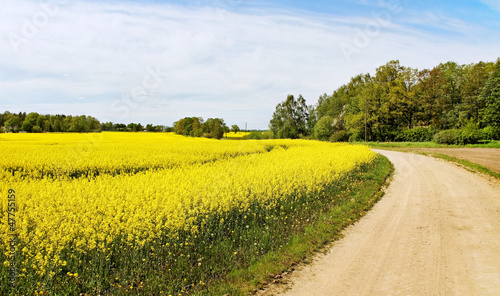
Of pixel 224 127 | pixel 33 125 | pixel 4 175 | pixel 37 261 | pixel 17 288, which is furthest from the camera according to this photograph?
pixel 224 127

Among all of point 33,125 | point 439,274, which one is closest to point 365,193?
point 439,274

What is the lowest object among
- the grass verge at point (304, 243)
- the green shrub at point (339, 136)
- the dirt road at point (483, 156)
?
the grass verge at point (304, 243)

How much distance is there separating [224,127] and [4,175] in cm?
5557

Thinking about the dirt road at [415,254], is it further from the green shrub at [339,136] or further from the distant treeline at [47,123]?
the green shrub at [339,136]

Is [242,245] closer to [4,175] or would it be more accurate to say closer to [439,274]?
[439,274]

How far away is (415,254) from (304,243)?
2.16m

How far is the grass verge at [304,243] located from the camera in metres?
4.70

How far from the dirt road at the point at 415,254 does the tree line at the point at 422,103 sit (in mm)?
47362

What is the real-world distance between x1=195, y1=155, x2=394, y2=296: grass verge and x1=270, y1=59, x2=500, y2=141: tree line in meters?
46.5

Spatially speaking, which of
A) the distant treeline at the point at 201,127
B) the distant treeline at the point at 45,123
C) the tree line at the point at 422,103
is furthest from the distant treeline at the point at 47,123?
the tree line at the point at 422,103

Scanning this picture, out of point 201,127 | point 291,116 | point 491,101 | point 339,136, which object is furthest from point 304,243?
point 291,116

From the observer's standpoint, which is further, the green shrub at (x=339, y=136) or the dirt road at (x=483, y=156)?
the green shrub at (x=339, y=136)

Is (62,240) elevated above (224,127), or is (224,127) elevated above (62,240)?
(224,127)

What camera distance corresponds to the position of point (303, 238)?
6.57 meters
